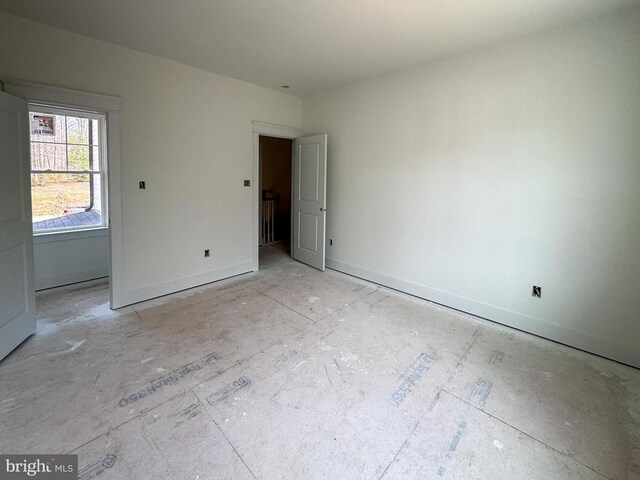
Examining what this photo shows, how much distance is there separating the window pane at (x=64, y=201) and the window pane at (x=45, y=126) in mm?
424

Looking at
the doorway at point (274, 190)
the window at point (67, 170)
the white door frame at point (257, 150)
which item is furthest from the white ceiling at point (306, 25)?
the doorway at point (274, 190)

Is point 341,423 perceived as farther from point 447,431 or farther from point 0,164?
point 0,164

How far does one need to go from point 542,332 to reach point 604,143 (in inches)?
65.7

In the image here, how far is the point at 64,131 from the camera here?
384 centimetres

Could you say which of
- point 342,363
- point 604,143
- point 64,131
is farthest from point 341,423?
point 64,131

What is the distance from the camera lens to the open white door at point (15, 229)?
228cm

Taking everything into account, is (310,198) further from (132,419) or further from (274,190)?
(132,419)

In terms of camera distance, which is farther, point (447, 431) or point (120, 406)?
point (120, 406)

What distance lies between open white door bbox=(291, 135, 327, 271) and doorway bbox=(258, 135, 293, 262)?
1.35 meters

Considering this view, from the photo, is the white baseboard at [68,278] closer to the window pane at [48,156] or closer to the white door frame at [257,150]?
the window pane at [48,156]

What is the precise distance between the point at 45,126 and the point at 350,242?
4.07 metres

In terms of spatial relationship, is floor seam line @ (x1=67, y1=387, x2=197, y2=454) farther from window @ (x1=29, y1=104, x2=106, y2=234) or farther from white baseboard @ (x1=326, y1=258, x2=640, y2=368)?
window @ (x1=29, y1=104, x2=106, y2=234)

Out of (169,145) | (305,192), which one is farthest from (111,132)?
(305,192)
